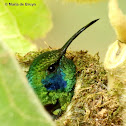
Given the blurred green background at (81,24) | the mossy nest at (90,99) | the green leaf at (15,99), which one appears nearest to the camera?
the green leaf at (15,99)

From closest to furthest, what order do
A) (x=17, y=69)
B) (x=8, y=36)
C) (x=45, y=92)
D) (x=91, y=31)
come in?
(x=17, y=69)
(x=45, y=92)
(x=8, y=36)
(x=91, y=31)

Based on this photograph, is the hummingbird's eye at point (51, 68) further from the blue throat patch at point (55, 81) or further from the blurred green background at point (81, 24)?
the blurred green background at point (81, 24)

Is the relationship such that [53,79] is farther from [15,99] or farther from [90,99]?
[15,99]

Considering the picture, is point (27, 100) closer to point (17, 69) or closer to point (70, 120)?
point (17, 69)

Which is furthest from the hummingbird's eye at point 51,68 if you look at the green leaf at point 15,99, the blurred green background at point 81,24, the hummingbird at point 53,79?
the green leaf at point 15,99

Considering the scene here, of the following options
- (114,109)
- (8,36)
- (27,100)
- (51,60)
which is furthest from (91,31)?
(27,100)

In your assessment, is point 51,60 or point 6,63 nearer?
point 6,63
